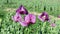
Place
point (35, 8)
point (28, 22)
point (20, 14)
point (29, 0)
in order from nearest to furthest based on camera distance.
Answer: point (28, 22)
point (20, 14)
point (35, 8)
point (29, 0)

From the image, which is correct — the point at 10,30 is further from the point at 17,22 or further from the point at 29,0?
the point at 29,0

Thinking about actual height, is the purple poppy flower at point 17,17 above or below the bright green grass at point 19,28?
above

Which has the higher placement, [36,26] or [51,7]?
[36,26]

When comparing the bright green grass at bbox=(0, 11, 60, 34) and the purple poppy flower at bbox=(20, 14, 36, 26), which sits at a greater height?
the purple poppy flower at bbox=(20, 14, 36, 26)

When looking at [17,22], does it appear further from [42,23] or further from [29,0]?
[29,0]

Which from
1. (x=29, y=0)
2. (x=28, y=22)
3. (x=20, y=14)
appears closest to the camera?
(x=28, y=22)

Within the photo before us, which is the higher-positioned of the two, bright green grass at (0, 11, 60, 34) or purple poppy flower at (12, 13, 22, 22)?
purple poppy flower at (12, 13, 22, 22)

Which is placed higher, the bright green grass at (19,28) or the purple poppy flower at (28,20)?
the purple poppy flower at (28,20)

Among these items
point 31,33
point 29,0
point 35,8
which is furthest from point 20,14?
point 29,0

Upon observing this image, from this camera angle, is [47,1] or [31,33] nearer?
[31,33]

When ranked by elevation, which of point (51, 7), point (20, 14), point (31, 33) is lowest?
point (51, 7)
